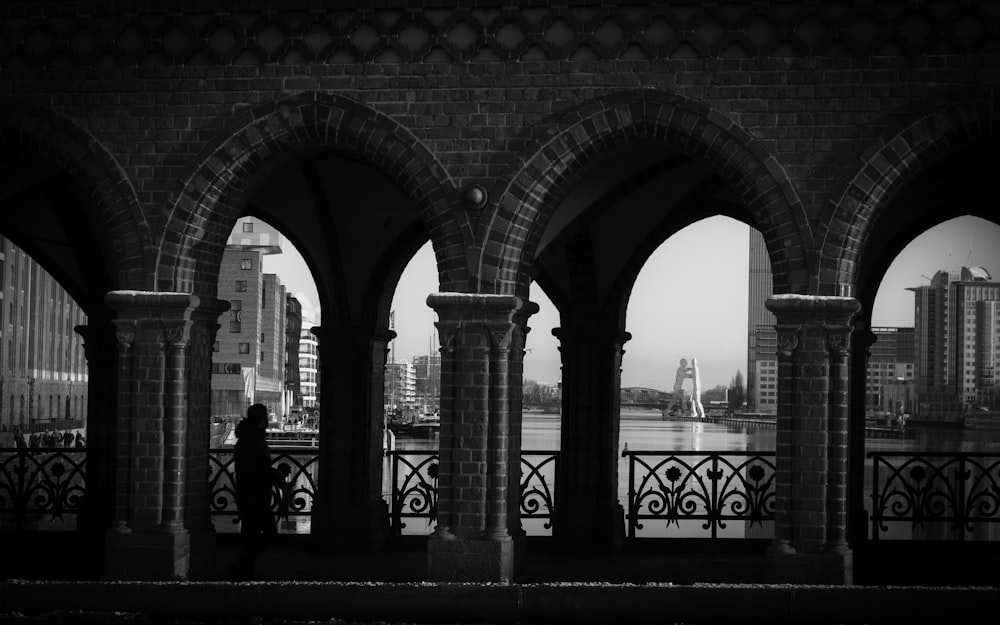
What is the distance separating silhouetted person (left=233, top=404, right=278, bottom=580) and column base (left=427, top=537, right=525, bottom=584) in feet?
4.46

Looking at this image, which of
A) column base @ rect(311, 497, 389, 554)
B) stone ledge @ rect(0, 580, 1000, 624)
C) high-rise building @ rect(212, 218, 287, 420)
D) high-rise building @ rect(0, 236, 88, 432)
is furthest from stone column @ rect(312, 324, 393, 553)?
high-rise building @ rect(212, 218, 287, 420)

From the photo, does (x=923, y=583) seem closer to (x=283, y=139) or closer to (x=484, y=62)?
(x=484, y=62)

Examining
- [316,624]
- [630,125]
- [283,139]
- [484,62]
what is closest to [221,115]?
[283,139]

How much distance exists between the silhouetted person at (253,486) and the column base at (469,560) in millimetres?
1358

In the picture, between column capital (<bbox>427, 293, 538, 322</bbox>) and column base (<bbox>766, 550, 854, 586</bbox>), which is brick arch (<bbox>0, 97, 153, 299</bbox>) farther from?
column base (<bbox>766, 550, 854, 586</bbox>)

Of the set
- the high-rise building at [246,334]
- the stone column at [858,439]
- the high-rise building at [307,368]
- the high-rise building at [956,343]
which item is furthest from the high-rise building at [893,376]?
the stone column at [858,439]

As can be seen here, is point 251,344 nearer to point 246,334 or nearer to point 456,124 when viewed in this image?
point 246,334

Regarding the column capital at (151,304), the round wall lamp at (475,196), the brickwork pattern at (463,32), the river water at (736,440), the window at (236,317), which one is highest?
the window at (236,317)

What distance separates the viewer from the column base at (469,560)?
34.9 ft

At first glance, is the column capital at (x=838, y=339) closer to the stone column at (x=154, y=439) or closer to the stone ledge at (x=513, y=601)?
the stone ledge at (x=513, y=601)

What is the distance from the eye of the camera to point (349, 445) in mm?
14070

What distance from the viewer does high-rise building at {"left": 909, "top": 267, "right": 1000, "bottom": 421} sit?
14125 centimetres

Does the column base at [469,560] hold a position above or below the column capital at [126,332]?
below

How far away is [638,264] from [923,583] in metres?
4.77
